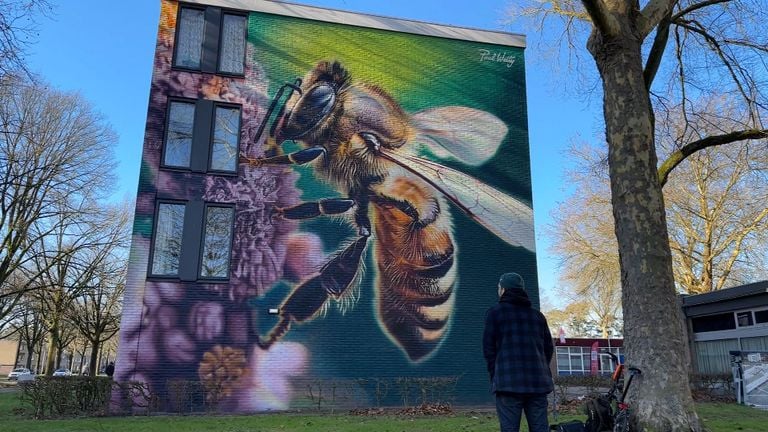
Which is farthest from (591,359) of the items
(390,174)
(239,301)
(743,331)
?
(239,301)

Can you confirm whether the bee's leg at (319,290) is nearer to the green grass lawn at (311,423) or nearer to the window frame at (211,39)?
the green grass lawn at (311,423)

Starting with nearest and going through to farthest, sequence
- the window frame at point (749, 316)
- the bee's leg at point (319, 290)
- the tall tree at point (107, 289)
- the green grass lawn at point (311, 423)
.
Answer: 1. the green grass lawn at point (311, 423)
2. the bee's leg at point (319, 290)
3. the window frame at point (749, 316)
4. the tall tree at point (107, 289)

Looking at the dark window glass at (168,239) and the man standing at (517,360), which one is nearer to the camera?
the man standing at (517,360)

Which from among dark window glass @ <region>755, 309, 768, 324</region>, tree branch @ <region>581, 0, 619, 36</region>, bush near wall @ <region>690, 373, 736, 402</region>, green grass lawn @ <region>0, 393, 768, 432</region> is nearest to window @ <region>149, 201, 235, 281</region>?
green grass lawn @ <region>0, 393, 768, 432</region>

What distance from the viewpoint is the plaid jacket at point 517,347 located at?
14.6 ft

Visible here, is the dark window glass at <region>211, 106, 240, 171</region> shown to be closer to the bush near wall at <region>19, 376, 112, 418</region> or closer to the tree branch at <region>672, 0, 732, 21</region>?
the bush near wall at <region>19, 376, 112, 418</region>

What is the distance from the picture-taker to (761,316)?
18.1m

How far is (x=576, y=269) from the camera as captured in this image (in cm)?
3067

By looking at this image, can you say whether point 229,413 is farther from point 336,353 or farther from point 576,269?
point 576,269

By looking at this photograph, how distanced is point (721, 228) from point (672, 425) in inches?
932

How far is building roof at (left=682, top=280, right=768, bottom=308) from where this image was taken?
57.1ft

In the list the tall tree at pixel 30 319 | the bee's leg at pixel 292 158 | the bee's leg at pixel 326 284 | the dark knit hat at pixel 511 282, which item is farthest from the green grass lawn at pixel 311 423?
the tall tree at pixel 30 319

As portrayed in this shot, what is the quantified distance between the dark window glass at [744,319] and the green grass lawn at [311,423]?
A: 696cm

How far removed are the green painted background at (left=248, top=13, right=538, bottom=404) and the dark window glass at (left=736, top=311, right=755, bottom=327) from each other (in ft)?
24.0
